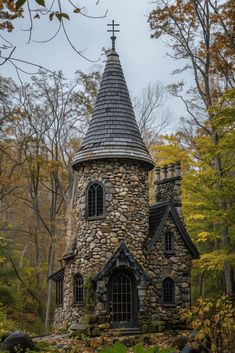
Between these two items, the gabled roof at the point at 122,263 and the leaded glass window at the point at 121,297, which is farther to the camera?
the leaded glass window at the point at 121,297

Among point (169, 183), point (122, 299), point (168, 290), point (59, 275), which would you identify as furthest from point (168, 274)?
point (59, 275)

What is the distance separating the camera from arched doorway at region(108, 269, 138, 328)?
16219mm

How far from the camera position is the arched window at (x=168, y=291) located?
56.7 feet

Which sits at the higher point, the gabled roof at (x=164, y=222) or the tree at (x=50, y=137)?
the tree at (x=50, y=137)

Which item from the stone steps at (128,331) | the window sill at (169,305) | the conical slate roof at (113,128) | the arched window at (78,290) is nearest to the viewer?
the stone steps at (128,331)

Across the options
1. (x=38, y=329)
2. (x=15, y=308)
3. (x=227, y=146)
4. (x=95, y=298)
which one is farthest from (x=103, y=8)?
(x=15, y=308)

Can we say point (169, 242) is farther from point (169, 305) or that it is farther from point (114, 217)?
point (114, 217)

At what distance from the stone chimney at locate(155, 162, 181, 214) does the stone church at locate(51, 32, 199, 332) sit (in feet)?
0.18

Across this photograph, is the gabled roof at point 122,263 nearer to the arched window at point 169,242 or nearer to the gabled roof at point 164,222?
the gabled roof at point 164,222

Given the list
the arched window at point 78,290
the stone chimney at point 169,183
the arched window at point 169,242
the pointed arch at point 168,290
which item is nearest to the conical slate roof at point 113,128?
the stone chimney at point 169,183

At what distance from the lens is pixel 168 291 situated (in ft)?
57.0

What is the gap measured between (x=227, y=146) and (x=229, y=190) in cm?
177

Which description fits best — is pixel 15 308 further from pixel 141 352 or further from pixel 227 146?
pixel 141 352

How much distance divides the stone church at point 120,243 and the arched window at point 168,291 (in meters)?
0.04
